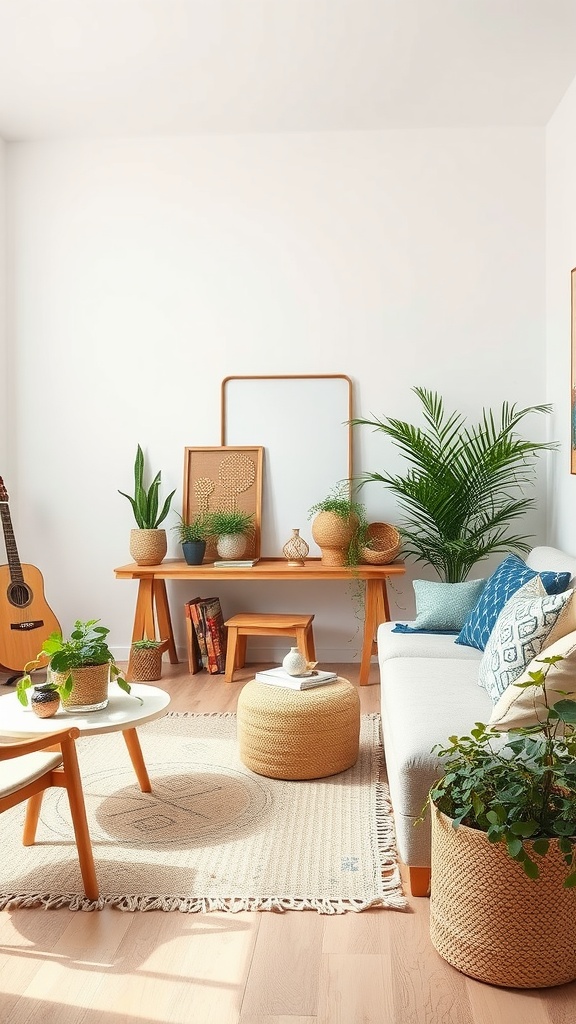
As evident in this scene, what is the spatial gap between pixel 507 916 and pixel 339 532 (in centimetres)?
299

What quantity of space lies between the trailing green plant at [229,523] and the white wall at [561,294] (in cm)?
169

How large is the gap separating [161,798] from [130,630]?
2.33 metres

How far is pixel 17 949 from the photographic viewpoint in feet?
7.14

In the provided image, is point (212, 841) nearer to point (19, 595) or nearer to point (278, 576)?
point (278, 576)

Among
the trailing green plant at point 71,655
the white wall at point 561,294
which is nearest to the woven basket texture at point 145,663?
the trailing green plant at point 71,655

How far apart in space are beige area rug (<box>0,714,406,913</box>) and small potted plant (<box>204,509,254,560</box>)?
1565mm

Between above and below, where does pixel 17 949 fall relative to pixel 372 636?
below

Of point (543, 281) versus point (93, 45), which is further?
point (543, 281)

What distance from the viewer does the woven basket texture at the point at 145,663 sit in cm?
484

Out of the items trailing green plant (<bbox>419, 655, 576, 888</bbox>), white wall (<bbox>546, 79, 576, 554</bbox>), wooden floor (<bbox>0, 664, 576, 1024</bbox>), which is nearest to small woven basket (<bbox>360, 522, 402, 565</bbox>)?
white wall (<bbox>546, 79, 576, 554</bbox>)

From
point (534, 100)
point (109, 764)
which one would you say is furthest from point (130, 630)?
point (534, 100)

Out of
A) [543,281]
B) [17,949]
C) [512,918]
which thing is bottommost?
[17,949]

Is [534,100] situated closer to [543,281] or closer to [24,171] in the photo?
[543,281]

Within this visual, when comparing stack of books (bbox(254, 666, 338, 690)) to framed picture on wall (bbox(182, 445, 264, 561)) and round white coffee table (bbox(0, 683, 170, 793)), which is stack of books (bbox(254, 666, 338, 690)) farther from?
framed picture on wall (bbox(182, 445, 264, 561))
